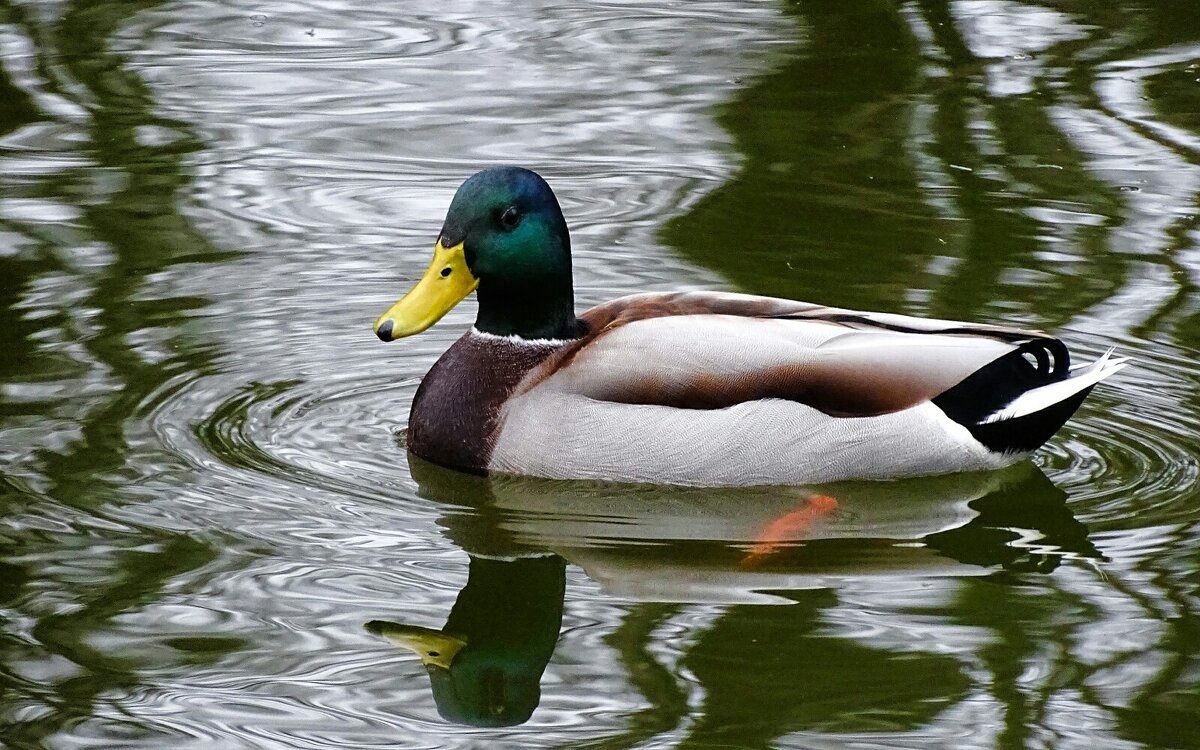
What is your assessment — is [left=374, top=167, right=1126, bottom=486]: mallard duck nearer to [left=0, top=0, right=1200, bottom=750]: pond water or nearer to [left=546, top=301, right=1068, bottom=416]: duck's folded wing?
[left=546, top=301, right=1068, bottom=416]: duck's folded wing

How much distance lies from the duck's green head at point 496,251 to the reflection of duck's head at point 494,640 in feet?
3.32

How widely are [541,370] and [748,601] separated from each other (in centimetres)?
138

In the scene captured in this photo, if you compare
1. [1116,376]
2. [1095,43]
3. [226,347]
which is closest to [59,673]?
[226,347]

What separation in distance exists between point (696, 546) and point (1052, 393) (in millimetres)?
1405

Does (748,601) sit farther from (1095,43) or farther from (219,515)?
(1095,43)

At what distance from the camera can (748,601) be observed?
5.95 metres

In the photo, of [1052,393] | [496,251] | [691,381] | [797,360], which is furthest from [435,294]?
[1052,393]

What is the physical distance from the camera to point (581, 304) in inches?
330

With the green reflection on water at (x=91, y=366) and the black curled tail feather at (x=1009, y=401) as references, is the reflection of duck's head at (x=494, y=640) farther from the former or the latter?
the black curled tail feather at (x=1009, y=401)

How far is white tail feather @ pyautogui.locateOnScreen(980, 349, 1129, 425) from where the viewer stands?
22.7ft

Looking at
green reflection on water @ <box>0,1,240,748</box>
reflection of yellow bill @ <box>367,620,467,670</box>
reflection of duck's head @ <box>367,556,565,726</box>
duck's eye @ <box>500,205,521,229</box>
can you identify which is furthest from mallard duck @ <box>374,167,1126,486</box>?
reflection of yellow bill @ <box>367,620,467,670</box>

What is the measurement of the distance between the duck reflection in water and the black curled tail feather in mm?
150

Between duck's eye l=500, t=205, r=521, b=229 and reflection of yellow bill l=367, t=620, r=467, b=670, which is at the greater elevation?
duck's eye l=500, t=205, r=521, b=229

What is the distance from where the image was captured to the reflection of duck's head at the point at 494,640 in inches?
209
